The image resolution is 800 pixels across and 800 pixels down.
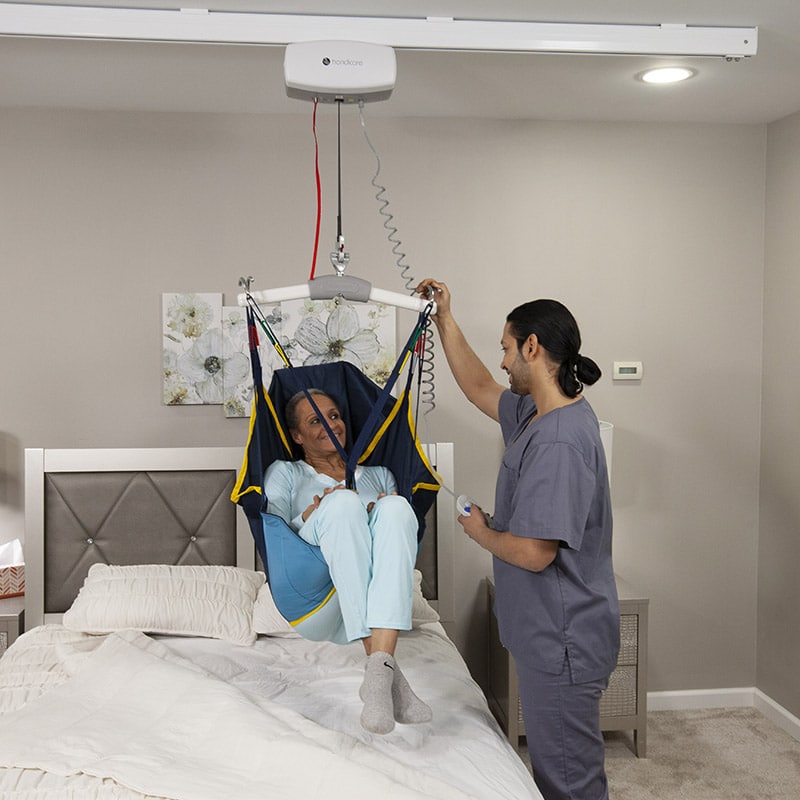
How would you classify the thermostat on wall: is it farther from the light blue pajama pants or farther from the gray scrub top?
the light blue pajama pants

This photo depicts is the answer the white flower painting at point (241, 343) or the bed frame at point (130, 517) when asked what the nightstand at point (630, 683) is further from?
the white flower painting at point (241, 343)

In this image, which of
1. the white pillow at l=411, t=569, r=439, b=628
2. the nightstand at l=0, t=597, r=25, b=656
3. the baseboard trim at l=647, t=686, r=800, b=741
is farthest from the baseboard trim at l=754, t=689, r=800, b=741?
the nightstand at l=0, t=597, r=25, b=656

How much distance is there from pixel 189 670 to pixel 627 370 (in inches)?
88.7

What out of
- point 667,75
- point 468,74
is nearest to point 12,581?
point 468,74

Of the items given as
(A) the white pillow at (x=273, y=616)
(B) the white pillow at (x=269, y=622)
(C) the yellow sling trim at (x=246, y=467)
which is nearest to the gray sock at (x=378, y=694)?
(C) the yellow sling trim at (x=246, y=467)

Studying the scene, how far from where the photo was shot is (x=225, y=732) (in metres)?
2.14

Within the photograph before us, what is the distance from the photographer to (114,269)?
12.0 feet

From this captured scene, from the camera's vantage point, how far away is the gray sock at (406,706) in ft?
7.15

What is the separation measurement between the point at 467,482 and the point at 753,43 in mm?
1974

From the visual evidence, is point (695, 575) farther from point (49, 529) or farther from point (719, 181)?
point (49, 529)

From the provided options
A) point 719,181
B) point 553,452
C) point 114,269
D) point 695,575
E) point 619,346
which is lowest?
point 695,575

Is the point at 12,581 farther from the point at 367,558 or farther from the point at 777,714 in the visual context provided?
the point at 777,714

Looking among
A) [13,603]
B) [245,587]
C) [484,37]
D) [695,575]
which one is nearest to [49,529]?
[13,603]

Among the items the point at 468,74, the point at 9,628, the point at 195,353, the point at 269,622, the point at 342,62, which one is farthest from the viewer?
the point at 195,353
